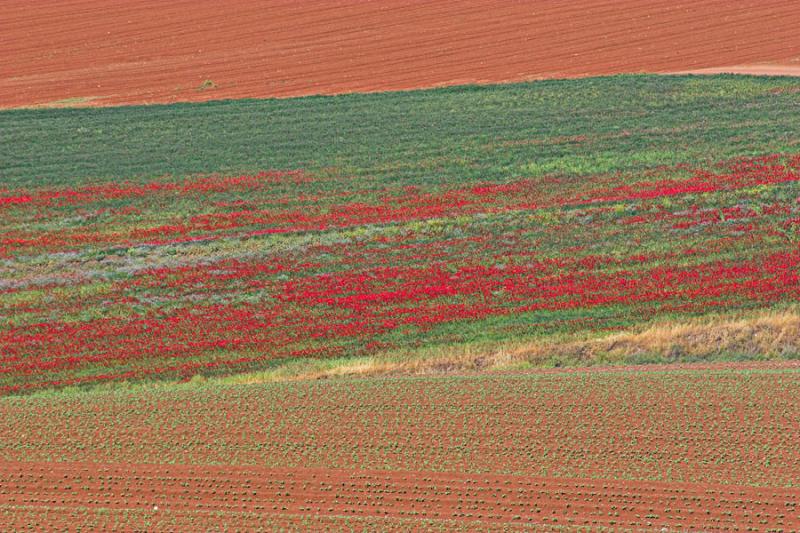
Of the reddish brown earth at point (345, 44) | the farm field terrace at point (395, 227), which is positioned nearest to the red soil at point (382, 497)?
the farm field terrace at point (395, 227)

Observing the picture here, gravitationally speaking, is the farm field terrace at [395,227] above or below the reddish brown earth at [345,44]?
below

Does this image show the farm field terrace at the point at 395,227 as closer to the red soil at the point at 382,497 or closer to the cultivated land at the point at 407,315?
the cultivated land at the point at 407,315

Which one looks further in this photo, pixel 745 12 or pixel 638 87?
pixel 745 12

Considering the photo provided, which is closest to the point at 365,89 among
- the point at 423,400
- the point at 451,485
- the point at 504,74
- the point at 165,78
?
the point at 504,74

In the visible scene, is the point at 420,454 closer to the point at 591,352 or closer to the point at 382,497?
the point at 382,497

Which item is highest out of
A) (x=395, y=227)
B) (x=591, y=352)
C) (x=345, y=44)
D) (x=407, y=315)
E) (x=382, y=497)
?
(x=345, y=44)

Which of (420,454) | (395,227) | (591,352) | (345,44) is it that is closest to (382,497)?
(420,454)

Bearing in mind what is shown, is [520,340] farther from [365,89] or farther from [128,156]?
[365,89]
